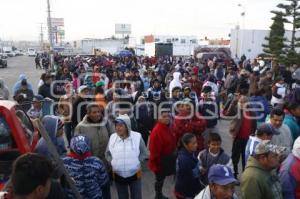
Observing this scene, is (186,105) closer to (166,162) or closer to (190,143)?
(166,162)

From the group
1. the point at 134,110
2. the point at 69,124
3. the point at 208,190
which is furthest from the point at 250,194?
the point at 69,124

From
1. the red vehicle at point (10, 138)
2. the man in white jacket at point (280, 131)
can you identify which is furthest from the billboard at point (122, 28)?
the red vehicle at point (10, 138)

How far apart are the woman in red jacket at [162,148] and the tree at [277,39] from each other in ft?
80.6

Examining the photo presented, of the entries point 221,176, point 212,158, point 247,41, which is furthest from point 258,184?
point 247,41

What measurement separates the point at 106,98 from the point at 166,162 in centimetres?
354

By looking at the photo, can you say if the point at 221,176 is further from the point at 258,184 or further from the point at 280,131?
the point at 280,131

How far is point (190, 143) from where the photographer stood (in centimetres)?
490

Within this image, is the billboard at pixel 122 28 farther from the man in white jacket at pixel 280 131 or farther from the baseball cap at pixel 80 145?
the baseball cap at pixel 80 145

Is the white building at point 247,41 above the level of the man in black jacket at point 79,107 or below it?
above

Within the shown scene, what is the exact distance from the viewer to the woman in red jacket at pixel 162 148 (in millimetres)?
5902

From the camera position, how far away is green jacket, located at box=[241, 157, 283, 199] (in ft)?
12.0

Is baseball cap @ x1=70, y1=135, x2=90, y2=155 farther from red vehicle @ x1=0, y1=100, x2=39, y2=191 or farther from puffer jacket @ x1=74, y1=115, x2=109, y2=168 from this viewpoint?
puffer jacket @ x1=74, y1=115, x2=109, y2=168

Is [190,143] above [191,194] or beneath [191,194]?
→ above

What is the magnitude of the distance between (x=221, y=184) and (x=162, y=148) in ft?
8.46
